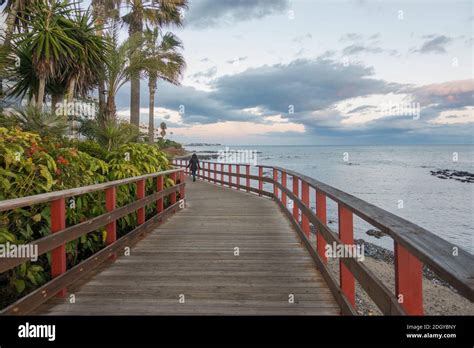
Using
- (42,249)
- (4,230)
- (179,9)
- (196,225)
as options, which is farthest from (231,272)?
(179,9)

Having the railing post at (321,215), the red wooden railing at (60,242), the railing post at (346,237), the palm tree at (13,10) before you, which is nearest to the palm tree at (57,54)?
the palm tree at (13,10)

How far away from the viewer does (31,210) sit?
3633mm

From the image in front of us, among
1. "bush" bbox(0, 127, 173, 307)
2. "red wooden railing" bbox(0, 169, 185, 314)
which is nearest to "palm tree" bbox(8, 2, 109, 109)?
"bush" bbox(0, 127, 173, 307)

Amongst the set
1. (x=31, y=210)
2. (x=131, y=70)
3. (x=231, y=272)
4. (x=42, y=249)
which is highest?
(x=131, y=70)

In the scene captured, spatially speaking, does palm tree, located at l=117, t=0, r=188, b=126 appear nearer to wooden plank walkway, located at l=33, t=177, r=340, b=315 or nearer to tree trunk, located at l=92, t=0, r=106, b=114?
tree trunk, located at l=92, t=0, r=106, b=114

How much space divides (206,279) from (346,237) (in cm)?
177

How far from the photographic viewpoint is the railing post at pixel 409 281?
187cm

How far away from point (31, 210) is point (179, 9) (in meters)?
19.3

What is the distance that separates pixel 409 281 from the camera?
6.23ft

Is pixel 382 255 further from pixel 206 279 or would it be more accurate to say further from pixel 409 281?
pixel 409 281

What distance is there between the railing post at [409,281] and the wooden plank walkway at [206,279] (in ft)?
4.46

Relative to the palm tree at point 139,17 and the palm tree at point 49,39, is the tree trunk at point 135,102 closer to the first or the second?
the palm tree at point 139,17
